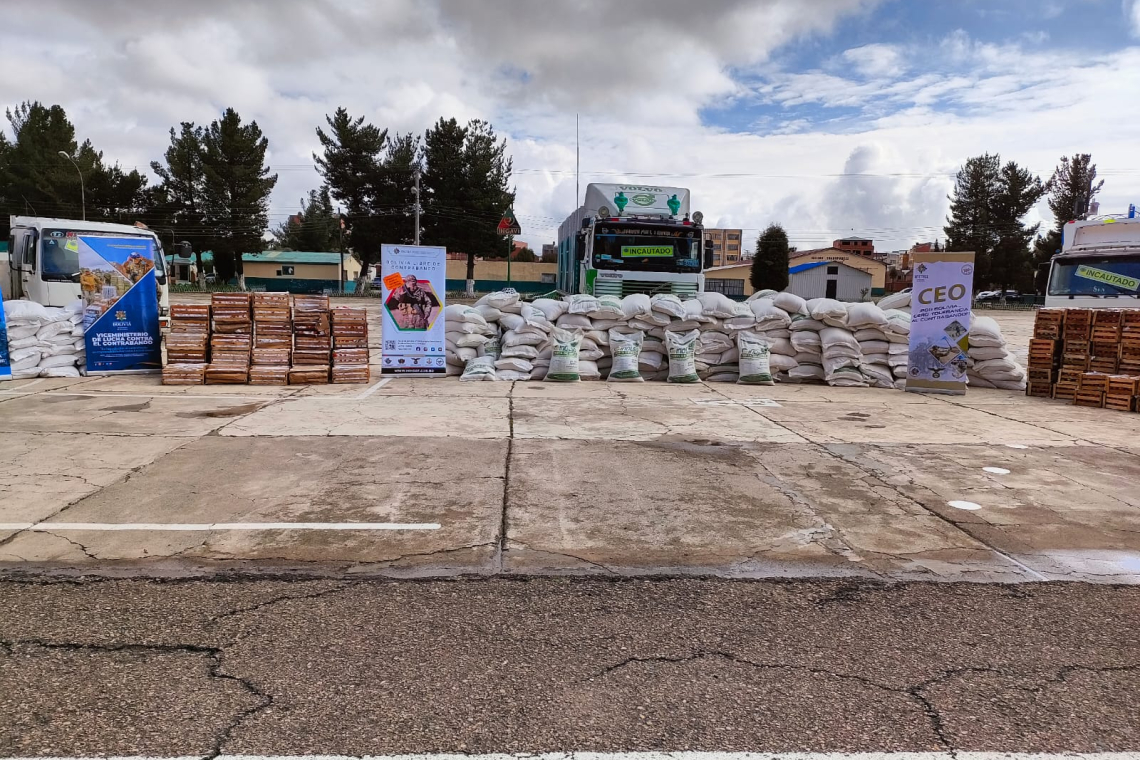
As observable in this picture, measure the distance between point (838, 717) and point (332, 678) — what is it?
192 cm

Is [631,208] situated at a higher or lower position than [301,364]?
higher

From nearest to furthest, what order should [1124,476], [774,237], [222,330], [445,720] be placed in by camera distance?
[445,720]
[1124,476]
[222,330]
[774,237]

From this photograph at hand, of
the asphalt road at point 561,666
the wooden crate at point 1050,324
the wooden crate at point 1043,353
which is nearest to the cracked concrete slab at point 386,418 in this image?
the asphalt road at point 561,666

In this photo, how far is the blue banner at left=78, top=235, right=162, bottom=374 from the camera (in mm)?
11250

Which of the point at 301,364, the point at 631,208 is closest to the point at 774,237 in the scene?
the point at 631,208

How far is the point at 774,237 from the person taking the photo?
2224 inches

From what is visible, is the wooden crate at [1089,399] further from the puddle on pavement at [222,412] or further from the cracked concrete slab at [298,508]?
the puddle on pavement at [222,412]

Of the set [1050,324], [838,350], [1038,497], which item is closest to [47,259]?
[838,350]

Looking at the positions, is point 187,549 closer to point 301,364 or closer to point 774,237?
point 301,364

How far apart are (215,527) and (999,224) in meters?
69.2

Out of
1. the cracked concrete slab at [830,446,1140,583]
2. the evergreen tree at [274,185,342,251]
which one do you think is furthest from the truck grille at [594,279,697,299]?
the evergreen tree at [274,185,342,251]

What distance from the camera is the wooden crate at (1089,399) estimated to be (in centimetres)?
1003

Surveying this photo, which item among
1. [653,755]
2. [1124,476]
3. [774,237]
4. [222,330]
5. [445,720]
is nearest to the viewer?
[653,755]

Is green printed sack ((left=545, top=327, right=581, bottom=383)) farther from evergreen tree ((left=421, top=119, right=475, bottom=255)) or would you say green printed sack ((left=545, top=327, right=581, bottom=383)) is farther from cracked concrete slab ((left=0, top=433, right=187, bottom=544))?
evergreen tree ((left=421, top=119, right=475, bottom=255))
